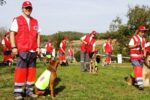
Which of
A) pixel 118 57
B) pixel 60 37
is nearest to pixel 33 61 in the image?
pixel 118 57

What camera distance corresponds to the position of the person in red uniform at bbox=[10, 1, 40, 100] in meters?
10.1

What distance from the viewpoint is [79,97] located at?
11422mm

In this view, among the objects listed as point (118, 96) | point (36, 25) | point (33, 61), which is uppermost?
point (36, 25)

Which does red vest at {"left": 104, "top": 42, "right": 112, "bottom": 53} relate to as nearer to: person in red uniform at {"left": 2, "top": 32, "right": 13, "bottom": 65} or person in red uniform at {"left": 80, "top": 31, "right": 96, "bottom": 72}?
person in red uniform at {"left": 2, "top": 32, "right": 13, "bottom": 65}

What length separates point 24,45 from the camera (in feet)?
33.4

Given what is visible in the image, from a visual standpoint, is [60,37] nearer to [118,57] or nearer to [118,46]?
[118,46]

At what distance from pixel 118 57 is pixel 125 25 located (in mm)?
7618

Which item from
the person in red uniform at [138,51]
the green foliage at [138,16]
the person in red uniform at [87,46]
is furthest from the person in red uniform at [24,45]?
the green foliage at [138,16]

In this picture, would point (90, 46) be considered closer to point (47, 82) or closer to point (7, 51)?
point (7, 51)

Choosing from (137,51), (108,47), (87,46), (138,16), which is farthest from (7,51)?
(138,16)

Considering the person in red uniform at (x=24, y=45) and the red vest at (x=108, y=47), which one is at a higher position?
the red vest at (x=108, y=47)

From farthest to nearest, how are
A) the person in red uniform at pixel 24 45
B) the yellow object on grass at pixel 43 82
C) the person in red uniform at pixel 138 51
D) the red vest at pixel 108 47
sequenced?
the red vest at pixel 108 47
the person in red uniform at pixel 138 51
the yellow object on grass at pixel 43 82
the person in red uniform at pixel 24 45

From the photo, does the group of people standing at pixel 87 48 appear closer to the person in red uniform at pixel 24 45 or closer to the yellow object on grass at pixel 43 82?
the yellow object on grass at pixel 43 82

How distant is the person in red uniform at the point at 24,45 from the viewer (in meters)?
10.1
